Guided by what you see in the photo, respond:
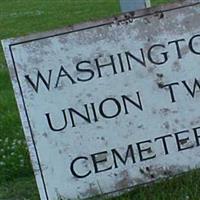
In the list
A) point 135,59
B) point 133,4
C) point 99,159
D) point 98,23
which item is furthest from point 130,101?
point 133,4

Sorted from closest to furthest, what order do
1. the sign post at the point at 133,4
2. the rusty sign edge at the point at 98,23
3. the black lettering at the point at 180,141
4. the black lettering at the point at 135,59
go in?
1. the rusty sign edge at the point at 98,23
2. the black lettering at the point at 135,59
3. the black lettering at the point at 180,141
4. the sign post at the point at 133,4

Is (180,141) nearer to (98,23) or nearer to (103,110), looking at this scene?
(103,110)

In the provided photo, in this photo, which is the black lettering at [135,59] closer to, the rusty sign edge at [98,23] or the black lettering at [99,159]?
the rusty sign edge at [98,23]

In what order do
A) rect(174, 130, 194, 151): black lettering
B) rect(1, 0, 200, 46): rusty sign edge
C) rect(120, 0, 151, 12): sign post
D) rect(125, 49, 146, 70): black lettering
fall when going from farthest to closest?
1. rect(120, 0, 151, 12): sign post
2. rect(174, 130, 194, 151): black lettering
3. rect(125, 49, 146, 70): black lettering
4. rect(1, 0, 200, 46): rusty sign edge

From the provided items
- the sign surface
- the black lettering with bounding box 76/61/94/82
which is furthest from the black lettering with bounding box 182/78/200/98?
the black lettering with bounding box 76/61/94/82

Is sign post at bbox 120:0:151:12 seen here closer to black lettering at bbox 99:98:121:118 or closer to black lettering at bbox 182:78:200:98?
black lettering at bbox 182:78:200:98

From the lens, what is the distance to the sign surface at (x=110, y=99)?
5.69 meters

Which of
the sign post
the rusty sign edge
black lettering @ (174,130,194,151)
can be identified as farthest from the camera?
the sign post

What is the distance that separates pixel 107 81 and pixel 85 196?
0.73 m

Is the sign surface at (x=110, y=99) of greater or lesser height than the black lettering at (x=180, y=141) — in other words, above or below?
above

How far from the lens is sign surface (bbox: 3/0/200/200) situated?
569 cm

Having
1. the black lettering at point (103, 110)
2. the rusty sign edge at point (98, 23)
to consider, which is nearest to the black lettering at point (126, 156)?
the black lettering at point (103, 110)

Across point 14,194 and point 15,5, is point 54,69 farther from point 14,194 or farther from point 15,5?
point 15,5

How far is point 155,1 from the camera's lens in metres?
22.9
